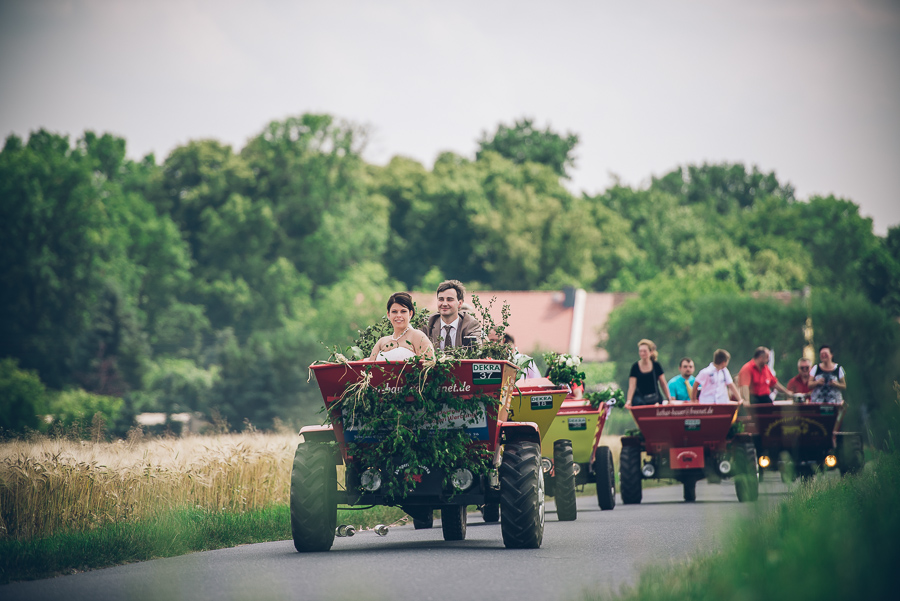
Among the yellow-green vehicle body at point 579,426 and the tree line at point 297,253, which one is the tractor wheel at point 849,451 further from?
the tree line at point 297,253

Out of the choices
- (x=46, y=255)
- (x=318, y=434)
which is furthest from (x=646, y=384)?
(x=46, y=255)

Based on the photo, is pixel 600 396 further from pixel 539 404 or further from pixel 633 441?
pixel 539 404

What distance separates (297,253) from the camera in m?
82.6

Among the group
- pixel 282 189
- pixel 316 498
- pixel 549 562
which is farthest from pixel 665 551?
pixel 282 189

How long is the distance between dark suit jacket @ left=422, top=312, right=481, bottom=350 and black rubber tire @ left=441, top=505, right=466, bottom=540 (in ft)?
5.27

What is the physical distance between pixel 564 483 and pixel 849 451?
7156 mm

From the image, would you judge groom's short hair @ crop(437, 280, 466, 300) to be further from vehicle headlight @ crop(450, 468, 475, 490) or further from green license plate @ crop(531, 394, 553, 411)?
green license plate @ crop(531, 394, 553, 411)

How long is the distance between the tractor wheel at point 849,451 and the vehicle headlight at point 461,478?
35.6 feet

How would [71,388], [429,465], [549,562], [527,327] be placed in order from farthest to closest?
[527,327], [71,388], [429,465], [549,562]

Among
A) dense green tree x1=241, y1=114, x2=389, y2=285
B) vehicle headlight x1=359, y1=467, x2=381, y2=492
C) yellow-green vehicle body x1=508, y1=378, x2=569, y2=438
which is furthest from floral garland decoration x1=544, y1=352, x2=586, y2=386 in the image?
dense green tree x1=241, y1=114, x2=389, y2=285

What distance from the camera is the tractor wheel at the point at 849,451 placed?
20.0 meters

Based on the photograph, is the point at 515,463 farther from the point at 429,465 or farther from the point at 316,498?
the point at 316,498

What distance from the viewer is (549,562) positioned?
966 centimetres

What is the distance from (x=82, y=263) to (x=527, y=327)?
28.2 meters
